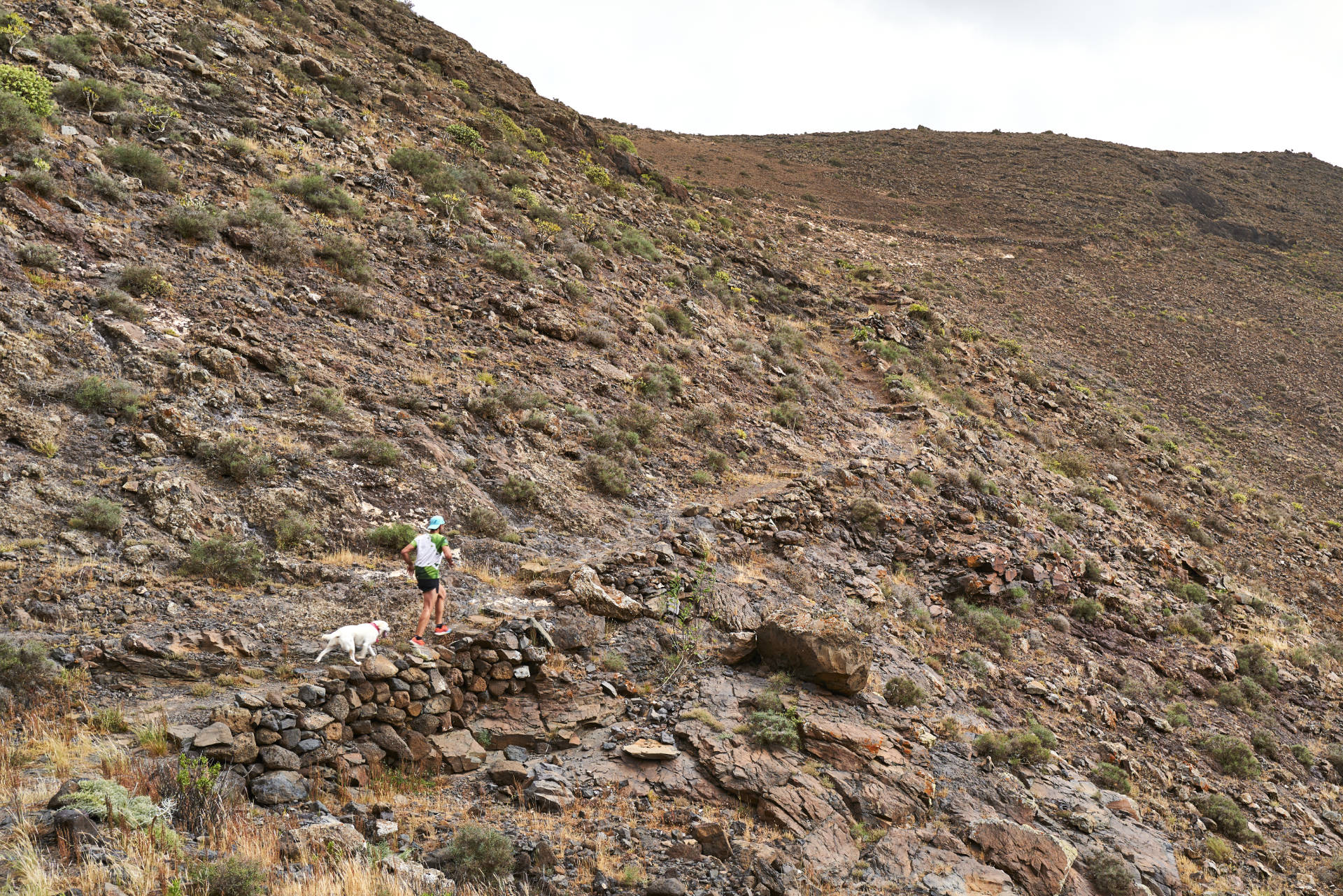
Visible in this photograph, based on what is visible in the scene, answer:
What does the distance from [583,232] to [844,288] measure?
43.8 ft

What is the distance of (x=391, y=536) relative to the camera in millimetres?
9102

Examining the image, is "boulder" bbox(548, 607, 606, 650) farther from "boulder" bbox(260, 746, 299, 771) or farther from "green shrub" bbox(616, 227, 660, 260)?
"green shrub" bbox(616, 227, 660, 260)

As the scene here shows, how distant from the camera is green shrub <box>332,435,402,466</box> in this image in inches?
395

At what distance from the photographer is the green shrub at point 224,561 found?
7.51m

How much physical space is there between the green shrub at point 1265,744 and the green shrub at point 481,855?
13438mm

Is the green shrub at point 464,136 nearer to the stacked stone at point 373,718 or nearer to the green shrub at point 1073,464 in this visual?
the stacked stone at point 373,718

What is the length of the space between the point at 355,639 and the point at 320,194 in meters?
12.0

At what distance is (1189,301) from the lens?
122 ft

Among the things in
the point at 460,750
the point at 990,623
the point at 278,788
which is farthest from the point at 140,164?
the point at 990,623

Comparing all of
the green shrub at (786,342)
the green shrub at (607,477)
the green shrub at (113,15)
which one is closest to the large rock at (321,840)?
the green shrub at (607,477)

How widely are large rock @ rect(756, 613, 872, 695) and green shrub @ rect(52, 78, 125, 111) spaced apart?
50.9 feet

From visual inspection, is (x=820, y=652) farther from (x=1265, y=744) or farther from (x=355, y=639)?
(x=1265, y=744)

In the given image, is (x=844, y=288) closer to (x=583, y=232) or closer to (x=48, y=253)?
(x=583, y=232)

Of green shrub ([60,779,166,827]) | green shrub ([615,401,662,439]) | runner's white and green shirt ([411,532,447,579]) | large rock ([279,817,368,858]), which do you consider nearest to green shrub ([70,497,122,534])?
runner's white and green shirt ([411,532,447,579])
